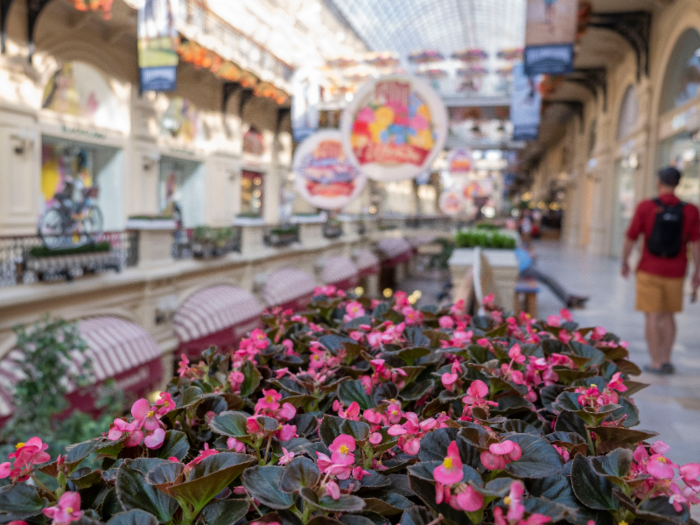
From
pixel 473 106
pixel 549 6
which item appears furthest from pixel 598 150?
pixel 549 6

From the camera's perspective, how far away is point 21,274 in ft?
26.1

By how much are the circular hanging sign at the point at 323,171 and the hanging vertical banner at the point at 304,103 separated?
4715mm

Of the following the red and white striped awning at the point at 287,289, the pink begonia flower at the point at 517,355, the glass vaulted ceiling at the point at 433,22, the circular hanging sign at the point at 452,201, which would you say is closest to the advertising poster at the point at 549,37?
the red and white striped awning at the point at 287,289

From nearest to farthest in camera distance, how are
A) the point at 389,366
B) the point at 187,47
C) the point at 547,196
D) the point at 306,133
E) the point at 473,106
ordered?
1. the point at 389,366
2. the point at 187,47
3. the point at 306,133
4. the point at 473,106
5. the point at 547,196

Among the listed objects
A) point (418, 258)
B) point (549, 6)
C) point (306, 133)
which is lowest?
point (418, 258)

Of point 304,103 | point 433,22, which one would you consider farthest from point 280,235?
point 433,22

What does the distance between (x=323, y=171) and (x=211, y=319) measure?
3925mm

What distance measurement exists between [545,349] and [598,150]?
960 inches

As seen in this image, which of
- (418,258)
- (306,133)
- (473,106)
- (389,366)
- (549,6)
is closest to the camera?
(389,366)

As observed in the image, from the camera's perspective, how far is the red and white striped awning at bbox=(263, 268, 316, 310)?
15.5 meters

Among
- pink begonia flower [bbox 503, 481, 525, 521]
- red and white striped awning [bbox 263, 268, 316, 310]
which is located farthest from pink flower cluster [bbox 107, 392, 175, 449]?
red and white striped awning [bbox 263, 268, 316, 310]

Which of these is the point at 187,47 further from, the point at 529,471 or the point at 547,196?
the point at 547,196

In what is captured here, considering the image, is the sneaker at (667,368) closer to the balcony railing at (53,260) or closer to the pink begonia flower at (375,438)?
the pink begonia flower at (375,438)

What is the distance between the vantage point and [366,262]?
81.6 feet
